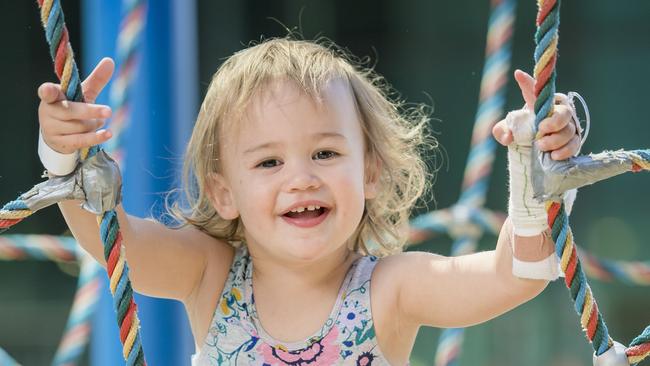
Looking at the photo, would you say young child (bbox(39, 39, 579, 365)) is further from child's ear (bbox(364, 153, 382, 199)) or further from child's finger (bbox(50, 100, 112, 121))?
child's finger (bbox(50, 100, 112, 121))

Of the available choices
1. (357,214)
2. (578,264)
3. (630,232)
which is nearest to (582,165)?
(578,264)

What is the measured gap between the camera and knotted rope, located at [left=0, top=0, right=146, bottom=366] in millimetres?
1002

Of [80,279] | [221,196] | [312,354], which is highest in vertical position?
[221,196]

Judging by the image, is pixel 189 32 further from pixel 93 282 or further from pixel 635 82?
pixel 635 82

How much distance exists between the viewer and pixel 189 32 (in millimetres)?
1481

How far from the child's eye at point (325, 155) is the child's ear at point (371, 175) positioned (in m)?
0.12

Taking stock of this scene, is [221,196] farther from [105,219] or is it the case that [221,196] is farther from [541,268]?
[541,268]

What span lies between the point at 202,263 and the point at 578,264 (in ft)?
1.64

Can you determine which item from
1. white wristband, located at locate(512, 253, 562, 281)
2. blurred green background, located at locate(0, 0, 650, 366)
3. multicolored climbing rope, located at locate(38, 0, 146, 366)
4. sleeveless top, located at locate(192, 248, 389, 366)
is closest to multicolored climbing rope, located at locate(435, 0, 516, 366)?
sleeveless top, located at locate(192, 248, 389, 366)

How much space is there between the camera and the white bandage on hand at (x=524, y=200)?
987mm

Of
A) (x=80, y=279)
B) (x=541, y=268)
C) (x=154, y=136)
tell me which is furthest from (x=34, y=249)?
(x=541, y=268)

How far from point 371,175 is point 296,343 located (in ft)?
0.76

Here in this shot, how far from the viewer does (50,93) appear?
999 mm

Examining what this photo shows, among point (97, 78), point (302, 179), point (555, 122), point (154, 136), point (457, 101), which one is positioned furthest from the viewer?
point (457, 101)
